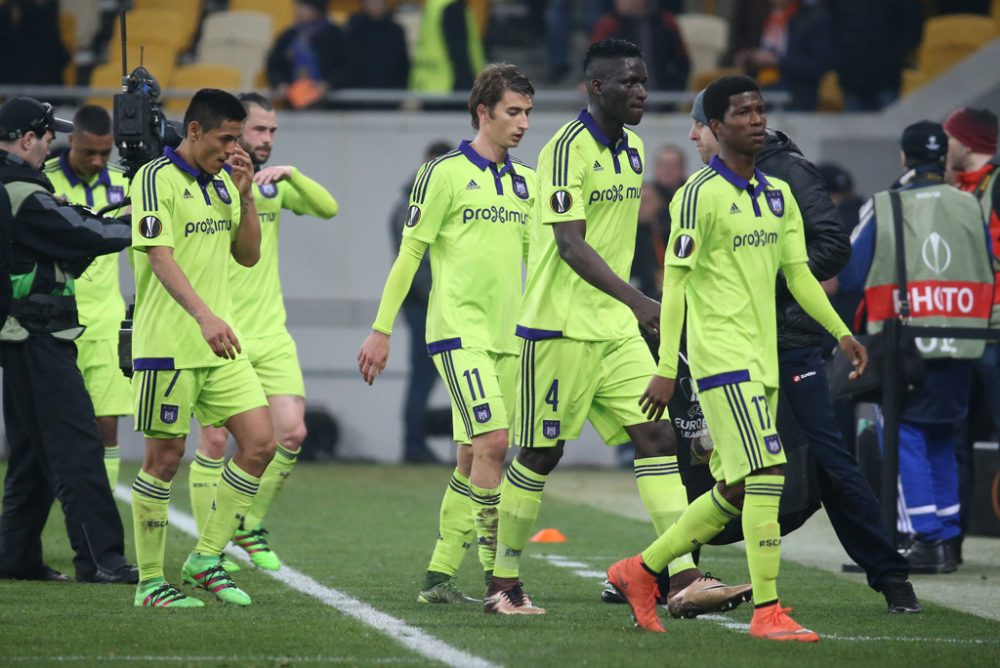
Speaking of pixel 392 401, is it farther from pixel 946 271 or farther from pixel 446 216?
pixel 446 216

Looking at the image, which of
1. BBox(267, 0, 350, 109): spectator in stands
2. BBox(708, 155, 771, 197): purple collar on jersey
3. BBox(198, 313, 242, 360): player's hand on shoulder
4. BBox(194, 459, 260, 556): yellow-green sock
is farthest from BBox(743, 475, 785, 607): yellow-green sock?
BBox(267, 0, 350, 109): spectator in stands

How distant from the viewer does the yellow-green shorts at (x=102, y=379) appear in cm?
1034

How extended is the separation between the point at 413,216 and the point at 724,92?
1.71 metres

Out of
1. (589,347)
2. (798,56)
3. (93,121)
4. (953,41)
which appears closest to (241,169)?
(589,347)

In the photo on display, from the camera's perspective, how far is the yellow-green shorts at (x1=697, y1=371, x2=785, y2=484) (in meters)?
6.82

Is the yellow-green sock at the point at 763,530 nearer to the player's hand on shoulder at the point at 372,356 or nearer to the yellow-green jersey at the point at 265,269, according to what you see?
the player's hand on shoulder at the point at 372,356

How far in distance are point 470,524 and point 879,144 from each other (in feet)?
32.6

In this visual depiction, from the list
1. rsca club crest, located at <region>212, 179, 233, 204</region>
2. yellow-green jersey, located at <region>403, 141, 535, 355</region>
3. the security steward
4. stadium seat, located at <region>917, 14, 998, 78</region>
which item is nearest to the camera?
rsca club crest, located at <region>212, 179, 233, 204</region>

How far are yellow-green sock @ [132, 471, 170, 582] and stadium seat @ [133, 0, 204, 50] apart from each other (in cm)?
1281

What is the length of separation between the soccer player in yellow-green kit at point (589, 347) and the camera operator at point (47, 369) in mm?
2139

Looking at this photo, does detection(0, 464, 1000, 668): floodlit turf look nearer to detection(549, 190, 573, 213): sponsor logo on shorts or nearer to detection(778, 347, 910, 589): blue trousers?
detection(778, 347, 910, 589): blue trousers

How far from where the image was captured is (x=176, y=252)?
7.79 meters

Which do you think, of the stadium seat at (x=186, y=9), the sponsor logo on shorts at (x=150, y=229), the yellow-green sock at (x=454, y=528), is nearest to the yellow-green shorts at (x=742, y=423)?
the yellow-green sock at (x=454, y=528)

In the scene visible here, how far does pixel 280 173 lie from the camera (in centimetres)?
940
